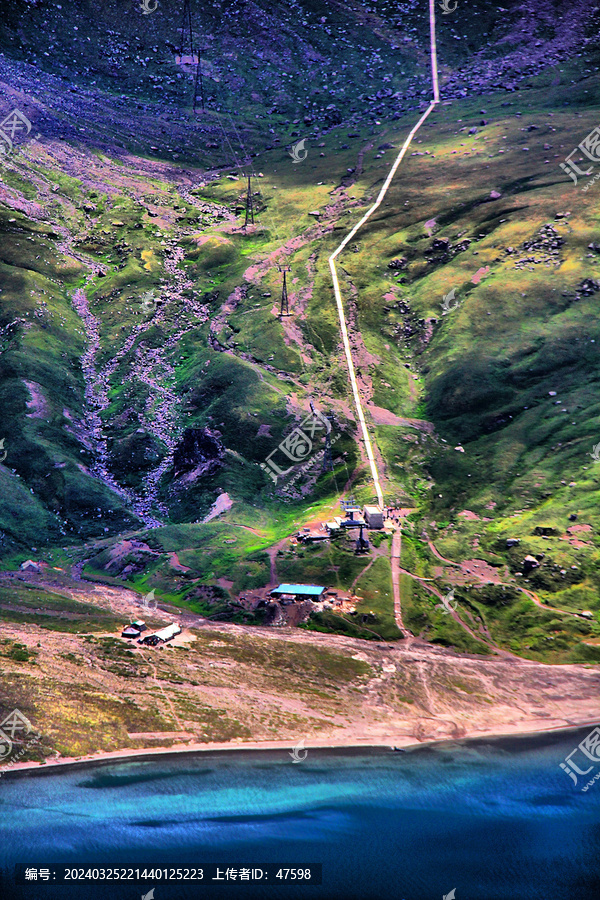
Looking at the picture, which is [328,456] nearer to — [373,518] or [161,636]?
[373,518]

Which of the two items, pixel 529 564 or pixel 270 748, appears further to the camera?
pixel 529 564

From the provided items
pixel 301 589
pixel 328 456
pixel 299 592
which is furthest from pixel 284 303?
pixel 299 592

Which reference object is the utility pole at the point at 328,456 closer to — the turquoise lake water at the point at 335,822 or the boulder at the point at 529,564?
the boulder at the point at 529,564

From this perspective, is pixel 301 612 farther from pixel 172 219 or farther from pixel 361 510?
pixel 172 219

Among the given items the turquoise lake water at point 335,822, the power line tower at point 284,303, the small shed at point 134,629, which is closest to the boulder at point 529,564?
the turquoise lake water at point 335,822

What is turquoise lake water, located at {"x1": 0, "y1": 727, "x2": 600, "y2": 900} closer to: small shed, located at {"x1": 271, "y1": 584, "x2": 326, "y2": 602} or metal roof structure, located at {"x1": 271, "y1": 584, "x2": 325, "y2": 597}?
small shed, located at {"x1": 271, "y1": 584, "x2": 326, "y2": 602}

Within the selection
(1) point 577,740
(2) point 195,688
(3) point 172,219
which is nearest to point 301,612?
(2) point 195,688

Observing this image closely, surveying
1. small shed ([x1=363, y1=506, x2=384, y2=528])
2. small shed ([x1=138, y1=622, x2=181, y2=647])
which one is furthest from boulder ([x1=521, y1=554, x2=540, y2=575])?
small shed ([x1=138, y1=622, x2=181, y2=647])

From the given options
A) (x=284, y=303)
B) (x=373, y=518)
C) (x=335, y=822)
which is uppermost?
(x=284, y=303)
